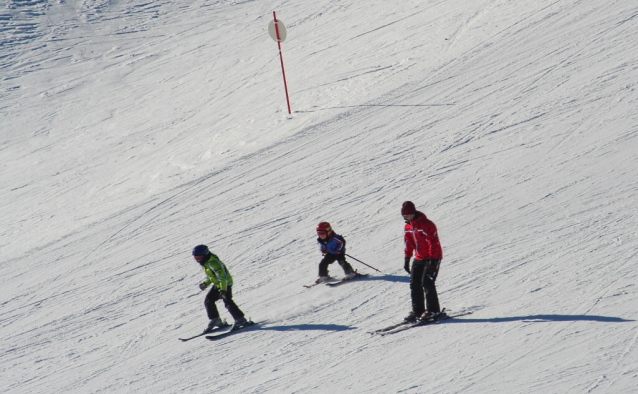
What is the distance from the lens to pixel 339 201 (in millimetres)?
11461

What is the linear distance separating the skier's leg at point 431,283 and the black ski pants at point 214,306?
2.57 meters

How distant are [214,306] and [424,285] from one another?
9.75ft

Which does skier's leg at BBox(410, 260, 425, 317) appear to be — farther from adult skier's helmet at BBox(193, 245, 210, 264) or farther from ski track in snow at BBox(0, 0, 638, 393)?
adult skier's helmet at BBox(193, 245, 210, 264)

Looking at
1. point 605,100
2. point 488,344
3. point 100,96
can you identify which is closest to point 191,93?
point 100,96

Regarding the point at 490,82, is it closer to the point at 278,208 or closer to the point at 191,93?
the point at 278,208

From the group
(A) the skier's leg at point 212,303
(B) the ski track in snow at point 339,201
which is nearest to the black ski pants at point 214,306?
(A) the skier's leg at point 212,303

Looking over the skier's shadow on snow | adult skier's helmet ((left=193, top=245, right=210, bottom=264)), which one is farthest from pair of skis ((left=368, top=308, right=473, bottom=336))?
adult skier's helmet ((left=193, top=245, right=210, bottom=264))

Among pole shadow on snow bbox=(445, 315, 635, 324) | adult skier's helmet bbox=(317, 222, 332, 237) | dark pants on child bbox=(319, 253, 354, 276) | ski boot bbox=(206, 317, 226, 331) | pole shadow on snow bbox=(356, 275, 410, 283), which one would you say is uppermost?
adult skier's helmet bbox=(317, 222, 332, 237)

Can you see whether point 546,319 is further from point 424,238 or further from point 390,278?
point 390,278

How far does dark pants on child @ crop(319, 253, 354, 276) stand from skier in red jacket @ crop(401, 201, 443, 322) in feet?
6.68

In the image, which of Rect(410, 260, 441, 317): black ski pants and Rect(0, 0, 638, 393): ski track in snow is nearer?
Rect(0, 0, 638, 393): ski track in snow

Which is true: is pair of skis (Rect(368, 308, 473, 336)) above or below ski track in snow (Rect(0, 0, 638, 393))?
below

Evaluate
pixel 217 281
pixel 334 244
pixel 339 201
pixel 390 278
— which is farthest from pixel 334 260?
pixel 339 201

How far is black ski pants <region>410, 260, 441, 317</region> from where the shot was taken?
6.55 metres
